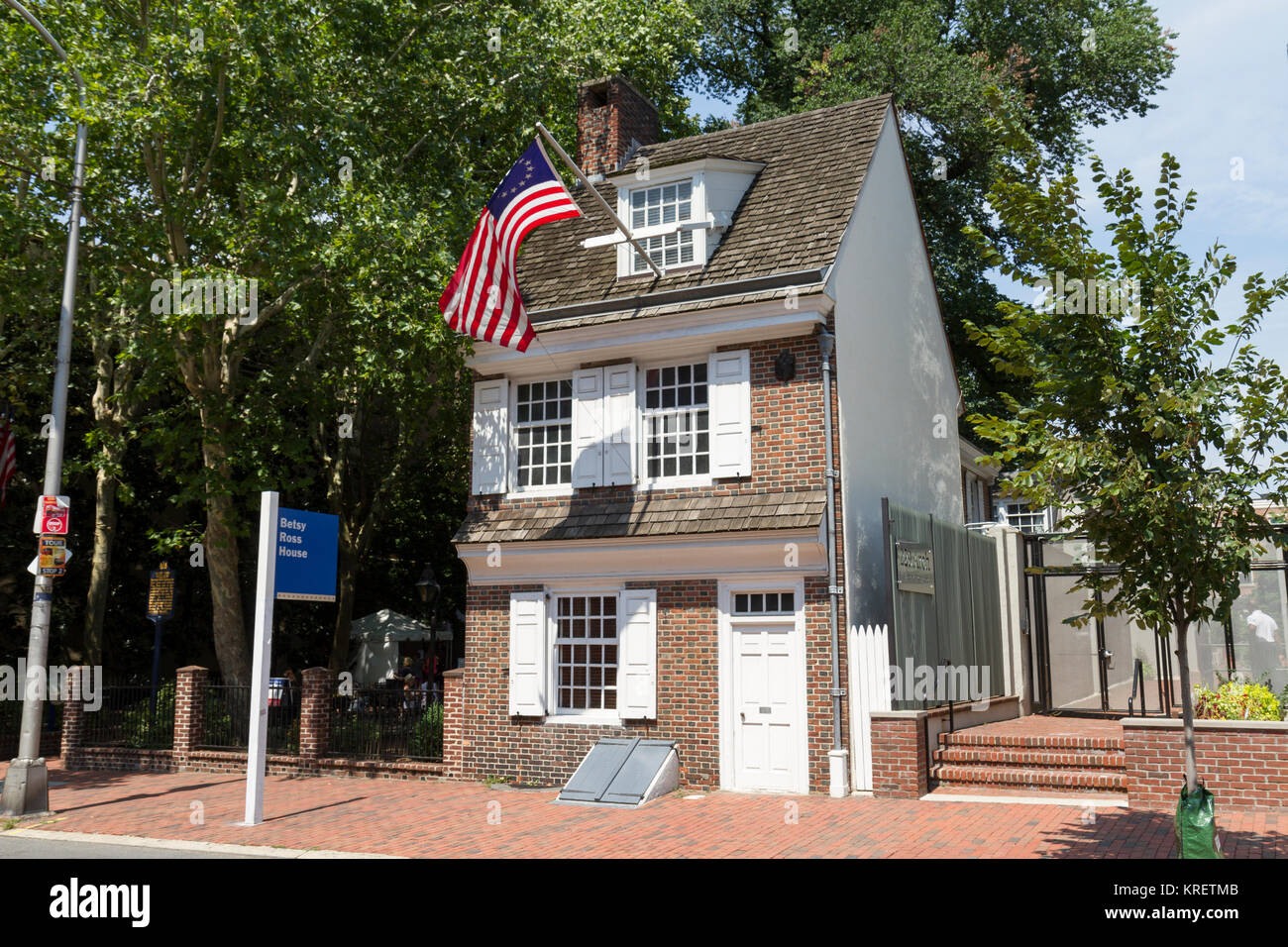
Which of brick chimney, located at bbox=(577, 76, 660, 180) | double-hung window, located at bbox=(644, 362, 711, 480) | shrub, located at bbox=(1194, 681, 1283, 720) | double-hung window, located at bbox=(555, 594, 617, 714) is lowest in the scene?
shrub, located at bbox=(1194, 681, 1283, 720)

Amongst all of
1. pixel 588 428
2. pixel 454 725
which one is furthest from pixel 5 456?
pixel 588 428

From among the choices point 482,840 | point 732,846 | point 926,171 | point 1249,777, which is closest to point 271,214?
point 482,840

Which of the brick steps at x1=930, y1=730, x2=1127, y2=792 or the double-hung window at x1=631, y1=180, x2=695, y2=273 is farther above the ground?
the double-hung window at x1=631, y1=180, x2=695, y2=273

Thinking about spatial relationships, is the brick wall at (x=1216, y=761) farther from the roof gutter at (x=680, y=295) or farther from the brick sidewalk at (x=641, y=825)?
the roof gutter at (x=680, y=295)

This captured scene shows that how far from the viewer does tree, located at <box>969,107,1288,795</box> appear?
330 inches

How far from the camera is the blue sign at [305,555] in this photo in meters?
13.2

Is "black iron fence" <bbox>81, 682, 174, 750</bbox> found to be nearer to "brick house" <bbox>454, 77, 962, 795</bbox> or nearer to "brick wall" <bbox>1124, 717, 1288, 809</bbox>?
"brick house" <bbox>454, 77, 962, 795</bbox>

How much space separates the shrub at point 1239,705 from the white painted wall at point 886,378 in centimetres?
432

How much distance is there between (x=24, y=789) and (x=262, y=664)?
12.8ft

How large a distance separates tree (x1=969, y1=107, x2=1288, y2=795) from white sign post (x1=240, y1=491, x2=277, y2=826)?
8555mm

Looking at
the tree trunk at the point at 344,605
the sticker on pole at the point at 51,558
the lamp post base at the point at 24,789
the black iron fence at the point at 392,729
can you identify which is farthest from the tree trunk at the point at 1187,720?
the tree trunk at the point at 344,605

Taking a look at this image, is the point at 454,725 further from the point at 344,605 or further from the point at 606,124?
the point at 606,124

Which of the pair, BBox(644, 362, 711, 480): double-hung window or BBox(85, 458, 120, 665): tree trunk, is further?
BBox(85, 458, 120, 665): tree trunk

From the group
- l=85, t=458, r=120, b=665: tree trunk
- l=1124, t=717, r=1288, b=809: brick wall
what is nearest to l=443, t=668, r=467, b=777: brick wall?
l=1124, t=717, r=1288, b=809: brick wall
